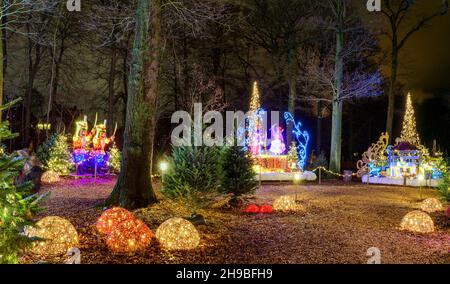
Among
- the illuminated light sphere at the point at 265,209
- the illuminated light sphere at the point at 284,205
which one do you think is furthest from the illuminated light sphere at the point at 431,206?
the illuminated light sphere at the point at 265,209

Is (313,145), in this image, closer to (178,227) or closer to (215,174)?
(215,174)

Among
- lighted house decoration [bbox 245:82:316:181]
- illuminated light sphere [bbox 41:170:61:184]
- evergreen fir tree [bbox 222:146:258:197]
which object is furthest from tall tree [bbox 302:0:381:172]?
illuminated light sphere [bbox 41:170:61:184]

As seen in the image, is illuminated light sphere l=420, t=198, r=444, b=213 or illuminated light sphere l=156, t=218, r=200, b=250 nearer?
illuminated light sphere l=156, t=218, r=200, b=250

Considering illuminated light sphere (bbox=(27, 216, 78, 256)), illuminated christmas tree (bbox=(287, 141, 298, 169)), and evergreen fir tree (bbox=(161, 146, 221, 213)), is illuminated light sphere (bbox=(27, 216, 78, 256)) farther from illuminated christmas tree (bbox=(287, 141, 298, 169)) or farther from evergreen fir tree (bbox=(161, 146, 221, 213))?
illuminated christmas tree (bbox=(287, 141, 298, 169))

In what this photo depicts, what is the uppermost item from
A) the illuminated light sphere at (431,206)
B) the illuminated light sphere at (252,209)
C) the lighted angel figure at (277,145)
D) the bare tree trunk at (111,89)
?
the bare tree trunk at (111,89)

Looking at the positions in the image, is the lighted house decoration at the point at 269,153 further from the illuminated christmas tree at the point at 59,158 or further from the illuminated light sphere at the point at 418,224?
the illuminated light sphere at the point at 418,224

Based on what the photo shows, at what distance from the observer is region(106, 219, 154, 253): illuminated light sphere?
22.4 ft

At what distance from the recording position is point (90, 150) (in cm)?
2188

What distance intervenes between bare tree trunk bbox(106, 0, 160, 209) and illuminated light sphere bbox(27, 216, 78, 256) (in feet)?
13.0

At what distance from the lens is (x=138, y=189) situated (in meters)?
10.9

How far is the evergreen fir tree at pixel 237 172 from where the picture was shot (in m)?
12.1

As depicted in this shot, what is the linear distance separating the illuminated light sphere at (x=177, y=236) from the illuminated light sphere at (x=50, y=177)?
12.1 metres
